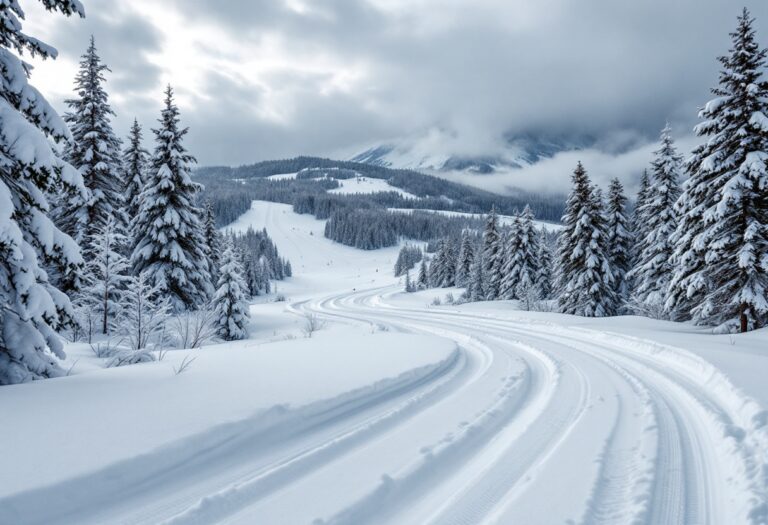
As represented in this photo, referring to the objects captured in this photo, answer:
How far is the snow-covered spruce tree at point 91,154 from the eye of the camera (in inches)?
755

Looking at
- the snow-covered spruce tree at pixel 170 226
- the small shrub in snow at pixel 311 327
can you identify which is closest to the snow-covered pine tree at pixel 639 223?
the small shrub in snow at pixel 311 327

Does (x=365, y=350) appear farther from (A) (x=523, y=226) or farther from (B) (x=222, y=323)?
(A) (x=523, y=226)

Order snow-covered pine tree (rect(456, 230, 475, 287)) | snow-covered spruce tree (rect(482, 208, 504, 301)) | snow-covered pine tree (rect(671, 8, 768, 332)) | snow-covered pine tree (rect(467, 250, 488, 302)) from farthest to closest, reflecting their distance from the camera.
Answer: snow-covered pine tree (rect(456, 230, 475, 287))
snow-covered pine tree (rect(467, 250, 488, 302))
snow-covered spruce tree (rect(482, 208, 504, 301))
snow-covered pine tree (rect(671, 8, 768, 332))

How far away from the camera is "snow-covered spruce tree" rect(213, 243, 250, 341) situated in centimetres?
2086

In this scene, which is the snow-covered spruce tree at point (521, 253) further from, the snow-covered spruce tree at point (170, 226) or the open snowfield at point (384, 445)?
the open snowfield at point (384, 445)

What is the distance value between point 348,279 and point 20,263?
306ft

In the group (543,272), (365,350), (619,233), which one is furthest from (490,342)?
(543,272)

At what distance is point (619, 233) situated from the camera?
29656mm

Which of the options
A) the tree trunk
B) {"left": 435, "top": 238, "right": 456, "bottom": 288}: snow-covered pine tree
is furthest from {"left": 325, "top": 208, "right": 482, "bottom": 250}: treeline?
the tree trunk

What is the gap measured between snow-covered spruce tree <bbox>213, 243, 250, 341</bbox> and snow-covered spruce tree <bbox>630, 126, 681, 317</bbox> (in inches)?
916

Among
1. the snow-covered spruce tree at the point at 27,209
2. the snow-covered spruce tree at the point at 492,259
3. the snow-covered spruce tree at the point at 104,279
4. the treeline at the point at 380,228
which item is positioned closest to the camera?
the snow-covered spruce tree at the point at 27,209

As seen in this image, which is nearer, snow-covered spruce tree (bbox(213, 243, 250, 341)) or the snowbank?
the snowbank

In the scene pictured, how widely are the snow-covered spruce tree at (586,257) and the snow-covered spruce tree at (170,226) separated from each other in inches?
965

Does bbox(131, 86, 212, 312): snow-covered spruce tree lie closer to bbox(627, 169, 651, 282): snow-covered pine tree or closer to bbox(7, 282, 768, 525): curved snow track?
bbox(7, 282, 768, 525): curved snow track
